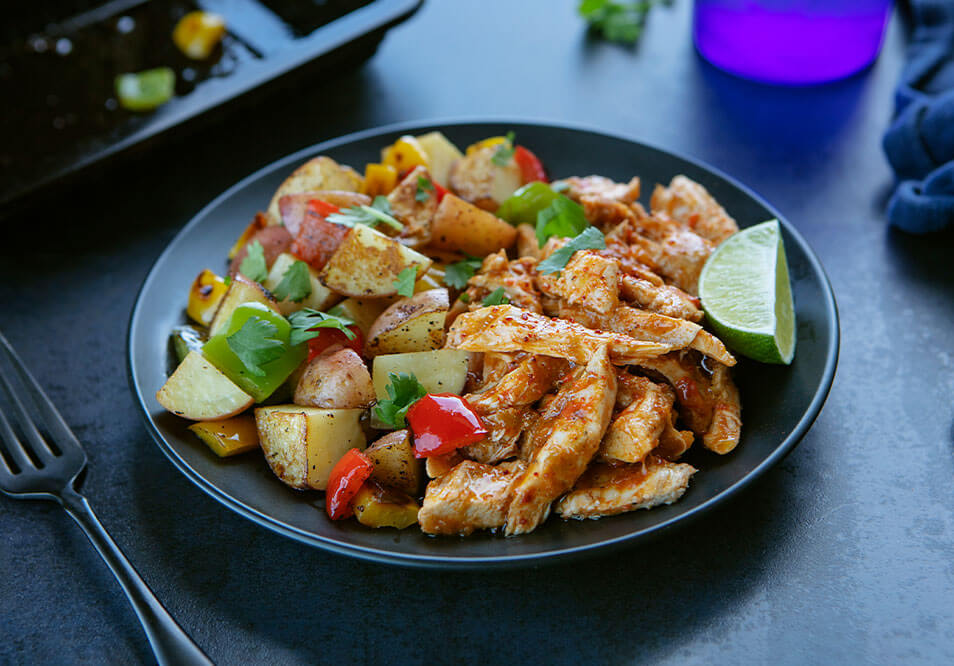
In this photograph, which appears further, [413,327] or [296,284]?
[296,284]

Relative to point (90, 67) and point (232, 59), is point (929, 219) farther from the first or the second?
point (90, 67)

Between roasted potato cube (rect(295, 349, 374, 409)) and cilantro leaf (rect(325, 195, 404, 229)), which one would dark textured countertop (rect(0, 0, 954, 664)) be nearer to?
roasted potato cube (rect(295, 349, 374, 409))

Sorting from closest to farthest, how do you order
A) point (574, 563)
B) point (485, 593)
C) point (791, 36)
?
1. point (574, 563)
2. point (485, 593)
3. point (791, 36)

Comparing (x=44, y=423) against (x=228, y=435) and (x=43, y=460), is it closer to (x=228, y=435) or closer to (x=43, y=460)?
(x=43, y=460)

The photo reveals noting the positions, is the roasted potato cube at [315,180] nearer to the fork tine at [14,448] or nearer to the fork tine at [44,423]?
the fork tine at [44,423]

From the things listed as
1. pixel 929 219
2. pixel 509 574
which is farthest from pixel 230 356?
pixel 929 219

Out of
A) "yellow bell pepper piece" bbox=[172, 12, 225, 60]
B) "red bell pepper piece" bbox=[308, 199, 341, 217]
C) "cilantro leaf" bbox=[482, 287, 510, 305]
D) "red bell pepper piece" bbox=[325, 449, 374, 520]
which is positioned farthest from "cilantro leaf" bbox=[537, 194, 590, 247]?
"yellow bell pepper piece" bbox=[172, 12, 225, 60]

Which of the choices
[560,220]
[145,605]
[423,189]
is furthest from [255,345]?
[560,220]
